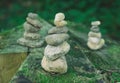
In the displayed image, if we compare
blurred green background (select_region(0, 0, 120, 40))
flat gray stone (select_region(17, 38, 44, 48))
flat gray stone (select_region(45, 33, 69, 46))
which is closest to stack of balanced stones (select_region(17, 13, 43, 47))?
flat gray stone (select_region(17, 38, 44, 48))

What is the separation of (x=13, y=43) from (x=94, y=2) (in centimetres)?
283

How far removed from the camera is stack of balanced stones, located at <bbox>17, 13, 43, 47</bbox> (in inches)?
192

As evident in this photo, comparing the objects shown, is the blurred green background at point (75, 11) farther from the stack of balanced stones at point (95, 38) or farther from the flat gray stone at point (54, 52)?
the flat gray stone at point (54, 52)

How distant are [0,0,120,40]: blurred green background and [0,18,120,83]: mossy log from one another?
4.36 feet

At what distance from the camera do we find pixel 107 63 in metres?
5.08

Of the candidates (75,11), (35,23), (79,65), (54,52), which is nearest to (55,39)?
(54,52)

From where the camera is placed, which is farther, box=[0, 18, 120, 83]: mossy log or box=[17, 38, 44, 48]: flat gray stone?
box=[17, 38, 44, 48]: flat gray stone

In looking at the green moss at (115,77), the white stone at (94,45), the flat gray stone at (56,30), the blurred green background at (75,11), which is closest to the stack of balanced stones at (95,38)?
the white stone at (94,45)

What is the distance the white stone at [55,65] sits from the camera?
4266 millimetres

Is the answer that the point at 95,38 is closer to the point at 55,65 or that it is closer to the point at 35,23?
the point at 35,23

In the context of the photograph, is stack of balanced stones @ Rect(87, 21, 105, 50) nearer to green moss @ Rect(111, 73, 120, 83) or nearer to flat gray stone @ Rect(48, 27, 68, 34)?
green moss @ Rect(111, 73, 120, 83)

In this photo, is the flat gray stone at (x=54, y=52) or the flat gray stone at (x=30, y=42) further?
the flat gray stone at (x=30, y=42)

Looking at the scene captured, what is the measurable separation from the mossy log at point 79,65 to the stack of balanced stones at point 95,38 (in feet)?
0.20

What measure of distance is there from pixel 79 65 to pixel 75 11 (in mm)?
2549
